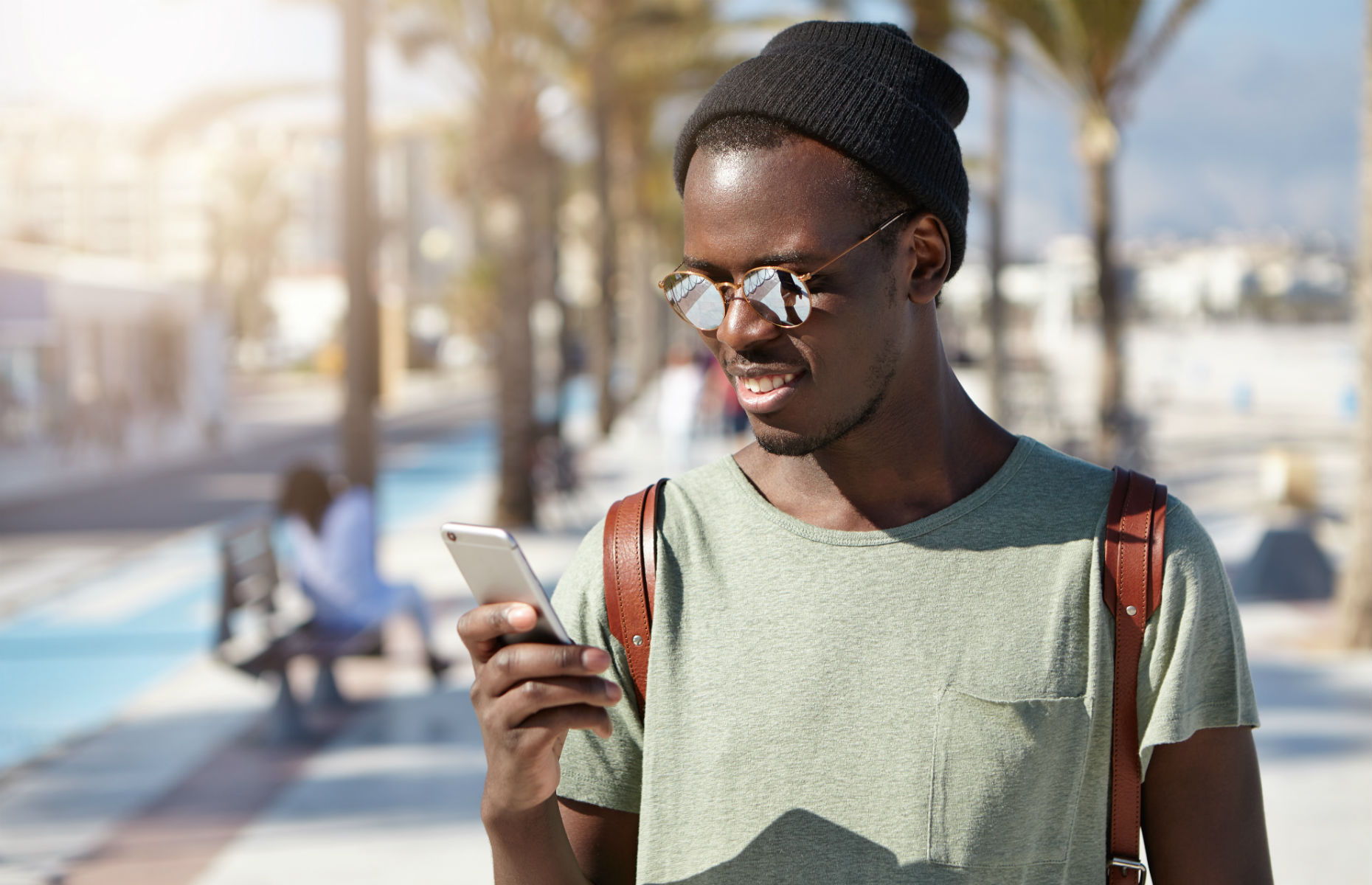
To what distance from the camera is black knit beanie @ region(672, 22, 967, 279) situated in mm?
1297

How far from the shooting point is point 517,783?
1301mm

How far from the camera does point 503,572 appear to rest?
4.06 feet

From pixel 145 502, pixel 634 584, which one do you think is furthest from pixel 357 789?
pixel 145 502

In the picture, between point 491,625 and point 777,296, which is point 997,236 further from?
point 491,625

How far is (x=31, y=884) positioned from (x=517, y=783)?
12.9 feet

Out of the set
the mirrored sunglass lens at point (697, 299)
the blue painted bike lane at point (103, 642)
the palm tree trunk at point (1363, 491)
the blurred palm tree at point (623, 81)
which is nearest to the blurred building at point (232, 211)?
the blurred palm tree at point (623, 81)

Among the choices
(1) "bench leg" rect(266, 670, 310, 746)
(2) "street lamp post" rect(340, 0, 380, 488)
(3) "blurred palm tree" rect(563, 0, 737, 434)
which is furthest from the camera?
(3) "blurred palm tree" rect(563, 0, 737, 434)

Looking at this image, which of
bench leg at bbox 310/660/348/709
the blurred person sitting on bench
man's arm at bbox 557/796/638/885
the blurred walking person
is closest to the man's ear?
man's arm at bbox 557/796/638/885

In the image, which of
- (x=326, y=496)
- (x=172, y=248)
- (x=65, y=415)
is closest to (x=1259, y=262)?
(x=172, y=248)

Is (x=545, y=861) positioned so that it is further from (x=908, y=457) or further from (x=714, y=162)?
(x=714, y=162)

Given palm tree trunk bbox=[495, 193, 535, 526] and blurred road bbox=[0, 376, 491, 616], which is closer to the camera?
blurred road bbox=[0, 376, 491, 616]

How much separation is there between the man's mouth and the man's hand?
12.8 inches

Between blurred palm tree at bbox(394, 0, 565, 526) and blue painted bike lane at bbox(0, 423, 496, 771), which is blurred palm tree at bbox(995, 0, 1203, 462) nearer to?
blurred palm tree at bbox(394, 0, 565, 526)

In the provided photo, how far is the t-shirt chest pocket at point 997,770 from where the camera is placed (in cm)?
133
